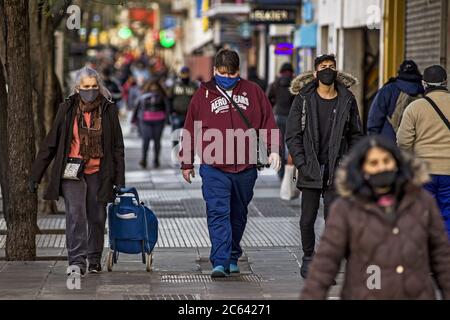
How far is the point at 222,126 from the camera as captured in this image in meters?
10.3

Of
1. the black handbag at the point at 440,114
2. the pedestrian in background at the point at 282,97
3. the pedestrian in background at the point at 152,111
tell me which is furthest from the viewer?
the pedestrian in background at the point at 152,111

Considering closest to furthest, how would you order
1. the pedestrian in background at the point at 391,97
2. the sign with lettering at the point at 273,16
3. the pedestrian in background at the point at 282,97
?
the pedestrian in background at the point at 391,97
the pedestrian in background at the point at 282,97
the sign with lettering at the point at 273,16

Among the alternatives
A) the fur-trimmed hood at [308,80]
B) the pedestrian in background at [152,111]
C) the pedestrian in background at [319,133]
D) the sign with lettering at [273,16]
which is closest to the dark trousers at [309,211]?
the pedestrian in background at [319,133]

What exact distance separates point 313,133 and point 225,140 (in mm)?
738

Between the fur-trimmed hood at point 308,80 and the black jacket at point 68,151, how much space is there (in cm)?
148

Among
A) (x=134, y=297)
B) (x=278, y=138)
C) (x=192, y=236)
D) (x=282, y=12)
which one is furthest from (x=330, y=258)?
(x=282, y=12)

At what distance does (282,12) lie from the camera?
3064 cm

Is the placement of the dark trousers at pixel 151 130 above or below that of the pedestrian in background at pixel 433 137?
below

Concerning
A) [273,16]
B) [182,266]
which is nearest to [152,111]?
[273,16]

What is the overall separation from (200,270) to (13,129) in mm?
2050

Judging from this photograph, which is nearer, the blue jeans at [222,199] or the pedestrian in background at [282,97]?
the blue jeans at [222,199]

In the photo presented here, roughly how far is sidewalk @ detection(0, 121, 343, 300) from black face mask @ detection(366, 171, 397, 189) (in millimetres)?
3565

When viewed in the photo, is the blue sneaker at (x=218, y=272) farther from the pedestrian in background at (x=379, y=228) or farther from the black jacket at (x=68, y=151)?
the pedestrian in background at (x=379, y=228)

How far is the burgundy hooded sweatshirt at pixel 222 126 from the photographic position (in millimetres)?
10320
